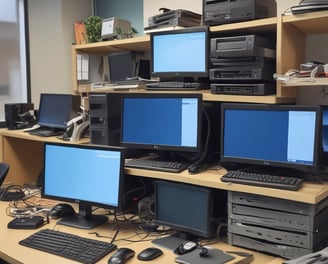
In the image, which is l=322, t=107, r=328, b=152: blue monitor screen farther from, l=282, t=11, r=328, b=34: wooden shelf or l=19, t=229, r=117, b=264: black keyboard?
l=19, t=229, r=117, b=264: black keyboard

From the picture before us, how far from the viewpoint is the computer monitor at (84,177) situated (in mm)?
2094

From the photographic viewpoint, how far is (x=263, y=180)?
175cm

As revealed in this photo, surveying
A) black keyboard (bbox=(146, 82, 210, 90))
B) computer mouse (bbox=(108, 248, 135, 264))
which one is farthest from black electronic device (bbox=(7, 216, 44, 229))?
black keyboard (bbox=(146, 82, 210, 90))

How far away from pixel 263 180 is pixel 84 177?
37.2 inches

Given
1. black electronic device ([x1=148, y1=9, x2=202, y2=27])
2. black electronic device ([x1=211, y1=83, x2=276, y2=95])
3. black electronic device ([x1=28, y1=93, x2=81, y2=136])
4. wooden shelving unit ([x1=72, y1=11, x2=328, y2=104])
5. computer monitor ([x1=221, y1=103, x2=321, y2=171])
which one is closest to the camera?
computer monitor ([x1=221, y1=103, x2=321, y2=171])

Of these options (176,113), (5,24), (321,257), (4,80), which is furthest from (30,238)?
(5,24)

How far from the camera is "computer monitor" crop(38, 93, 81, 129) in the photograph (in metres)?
2.95

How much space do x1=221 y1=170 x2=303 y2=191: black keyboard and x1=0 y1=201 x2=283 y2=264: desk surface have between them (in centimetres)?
32

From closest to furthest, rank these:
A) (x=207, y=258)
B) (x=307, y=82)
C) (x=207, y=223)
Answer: (x=207, y=258), (x=307, y=82), (x=207, y=223)

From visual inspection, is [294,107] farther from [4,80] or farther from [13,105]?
[4,80]

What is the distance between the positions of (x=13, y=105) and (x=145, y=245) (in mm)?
1811

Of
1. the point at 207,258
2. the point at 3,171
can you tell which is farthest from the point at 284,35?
the point at 3,171

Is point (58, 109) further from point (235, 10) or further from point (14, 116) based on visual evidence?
point (235, 10)

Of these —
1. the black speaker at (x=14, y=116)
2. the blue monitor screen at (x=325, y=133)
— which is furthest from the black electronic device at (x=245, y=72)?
the black speaker at (x=14, y=116)
